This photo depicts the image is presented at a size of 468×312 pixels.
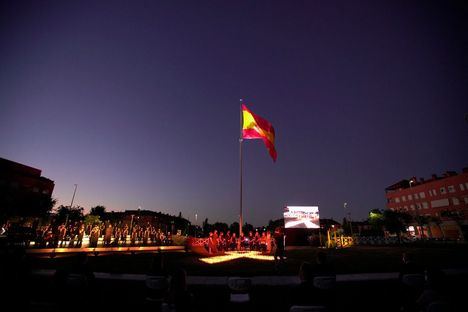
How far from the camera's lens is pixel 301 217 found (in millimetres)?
35688

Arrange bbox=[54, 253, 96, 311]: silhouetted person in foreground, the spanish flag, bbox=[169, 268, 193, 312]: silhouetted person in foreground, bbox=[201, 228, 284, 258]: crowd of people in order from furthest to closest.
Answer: the spanish flag → bbox=[201, 228, 284, 258]: crowd of people → bbox=[54, 253, 96, 311]: silhouetted person in foreground → bbox=[169, 268, 193, 312]: silhouetted person in foreground

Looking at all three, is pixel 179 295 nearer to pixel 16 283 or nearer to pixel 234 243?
pixel 16 283

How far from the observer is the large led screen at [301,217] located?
35281 mm

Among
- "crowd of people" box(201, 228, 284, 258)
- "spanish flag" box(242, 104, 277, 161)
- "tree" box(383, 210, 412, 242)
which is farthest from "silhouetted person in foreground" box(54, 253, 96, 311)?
"tree" box(383, 210, 412, 242)

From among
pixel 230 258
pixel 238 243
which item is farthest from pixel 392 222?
pixel 230 258

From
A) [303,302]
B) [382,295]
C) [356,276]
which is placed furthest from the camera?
[356,276]

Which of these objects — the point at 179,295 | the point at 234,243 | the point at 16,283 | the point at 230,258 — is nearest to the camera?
the point at 179,295

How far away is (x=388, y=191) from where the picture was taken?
10200 cm

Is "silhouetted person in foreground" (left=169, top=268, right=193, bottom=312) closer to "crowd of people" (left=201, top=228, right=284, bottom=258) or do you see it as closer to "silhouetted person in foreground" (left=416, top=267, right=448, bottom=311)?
"silhouetted person in foreground" (left=416, top=267, right=448, bottom=311)

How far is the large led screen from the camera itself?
35.3 meters

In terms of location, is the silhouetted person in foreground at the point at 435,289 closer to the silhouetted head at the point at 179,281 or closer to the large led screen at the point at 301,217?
the silhouetted head at the point at 179,281

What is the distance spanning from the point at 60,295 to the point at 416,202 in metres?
105

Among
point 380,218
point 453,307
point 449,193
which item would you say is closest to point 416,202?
point 449,193

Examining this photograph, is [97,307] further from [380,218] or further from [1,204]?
[380,218]
